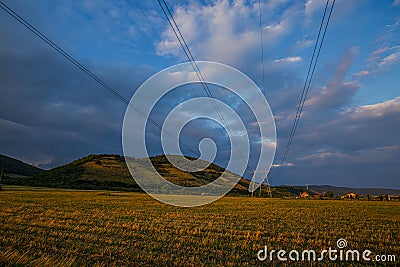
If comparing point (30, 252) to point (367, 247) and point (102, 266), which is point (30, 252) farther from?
point (367, 247)

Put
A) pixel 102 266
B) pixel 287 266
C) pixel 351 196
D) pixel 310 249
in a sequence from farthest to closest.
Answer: pixel 351 196, pixel 310 249, pixel 287 266, pixel 102 266

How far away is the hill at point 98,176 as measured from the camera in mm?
92706

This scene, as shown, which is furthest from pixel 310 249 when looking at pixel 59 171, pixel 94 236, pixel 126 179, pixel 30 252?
pixel 59 171

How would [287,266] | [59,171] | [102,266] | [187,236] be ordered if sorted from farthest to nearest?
[59,171] < [187,236] < [287,266] < [102,266]

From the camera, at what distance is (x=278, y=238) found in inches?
527

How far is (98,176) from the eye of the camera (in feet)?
332

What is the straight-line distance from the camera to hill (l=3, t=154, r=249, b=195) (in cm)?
9271

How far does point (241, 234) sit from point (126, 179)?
92.7 m

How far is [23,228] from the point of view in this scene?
14.5 m

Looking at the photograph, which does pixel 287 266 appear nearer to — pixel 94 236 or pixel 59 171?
pixel 94 236

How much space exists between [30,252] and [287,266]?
817 centimetres

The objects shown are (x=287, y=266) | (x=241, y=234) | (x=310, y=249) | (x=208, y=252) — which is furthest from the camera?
(x=241, y=234)

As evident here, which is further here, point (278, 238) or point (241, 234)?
point (241, 234)

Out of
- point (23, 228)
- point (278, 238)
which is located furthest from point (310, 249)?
point (23, 228)
